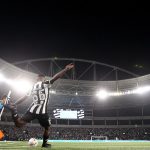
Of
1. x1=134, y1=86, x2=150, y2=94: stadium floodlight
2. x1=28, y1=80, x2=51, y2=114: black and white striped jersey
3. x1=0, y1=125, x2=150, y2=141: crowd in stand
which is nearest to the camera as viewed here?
x1=28, y1=80, x2=51, y2=114: black and white striped jersey

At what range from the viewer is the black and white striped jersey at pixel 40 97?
8195 millimetres

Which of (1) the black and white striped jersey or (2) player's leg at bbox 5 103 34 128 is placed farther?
(1) the black and white striped jersey

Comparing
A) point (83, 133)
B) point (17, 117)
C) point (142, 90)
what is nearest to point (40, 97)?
point (17, 117)

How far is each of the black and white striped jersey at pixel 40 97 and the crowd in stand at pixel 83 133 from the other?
41.4 meters

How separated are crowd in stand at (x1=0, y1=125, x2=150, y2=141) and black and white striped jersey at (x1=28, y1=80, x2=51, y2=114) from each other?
41448 mm

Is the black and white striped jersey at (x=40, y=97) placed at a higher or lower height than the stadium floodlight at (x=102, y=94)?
lower

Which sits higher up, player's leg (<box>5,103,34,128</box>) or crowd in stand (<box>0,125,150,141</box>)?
player's leg (<box>5,103,34,128</box>)

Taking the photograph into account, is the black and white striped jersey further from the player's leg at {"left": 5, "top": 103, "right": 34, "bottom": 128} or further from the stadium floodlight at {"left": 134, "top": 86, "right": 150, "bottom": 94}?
the stadium floodlight at {"left": 134, "top": 86, "right": 150, "bottom": 94}

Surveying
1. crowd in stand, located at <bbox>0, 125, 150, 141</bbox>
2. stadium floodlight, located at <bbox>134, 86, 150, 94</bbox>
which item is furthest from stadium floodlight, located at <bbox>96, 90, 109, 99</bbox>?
crowd in stand, located at <bbox>0, 125, 150, 141</bbox>

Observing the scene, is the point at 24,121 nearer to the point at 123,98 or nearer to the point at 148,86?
the point at 148,86

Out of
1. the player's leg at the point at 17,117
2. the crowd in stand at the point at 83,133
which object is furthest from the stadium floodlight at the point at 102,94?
the player's leg at the point at 17,117

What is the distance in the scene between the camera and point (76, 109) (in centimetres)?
5694

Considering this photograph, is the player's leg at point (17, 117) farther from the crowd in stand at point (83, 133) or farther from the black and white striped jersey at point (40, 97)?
the crowd in stand at point (83, 133)

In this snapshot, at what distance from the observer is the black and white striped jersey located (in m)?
8.20
